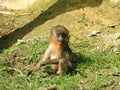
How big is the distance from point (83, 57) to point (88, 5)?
127 inches

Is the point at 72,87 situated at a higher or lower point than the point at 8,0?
lower

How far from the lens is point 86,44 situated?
12180mm

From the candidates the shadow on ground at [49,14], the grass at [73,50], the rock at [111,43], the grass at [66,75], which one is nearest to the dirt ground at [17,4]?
the grass at [73,50]

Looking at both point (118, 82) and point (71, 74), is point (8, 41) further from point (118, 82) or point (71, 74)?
point (118, 82)

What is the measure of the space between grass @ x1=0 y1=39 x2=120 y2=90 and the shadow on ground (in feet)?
3.49

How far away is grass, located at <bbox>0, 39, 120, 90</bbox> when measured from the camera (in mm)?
9406

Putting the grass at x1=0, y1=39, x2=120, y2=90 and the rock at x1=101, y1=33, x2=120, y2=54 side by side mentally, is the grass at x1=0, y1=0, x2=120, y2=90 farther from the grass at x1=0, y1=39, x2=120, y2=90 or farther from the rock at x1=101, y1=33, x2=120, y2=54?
the rock at x1=101, y1=33, x2=120, y2=54

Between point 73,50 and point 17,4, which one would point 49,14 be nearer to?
point 17,4

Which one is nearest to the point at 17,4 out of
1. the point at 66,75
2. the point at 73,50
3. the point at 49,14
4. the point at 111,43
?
the point at 49,14

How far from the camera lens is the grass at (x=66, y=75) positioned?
9.41m

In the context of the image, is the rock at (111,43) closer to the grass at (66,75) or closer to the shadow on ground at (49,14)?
the grass at (66,75)

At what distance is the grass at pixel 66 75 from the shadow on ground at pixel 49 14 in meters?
1.06

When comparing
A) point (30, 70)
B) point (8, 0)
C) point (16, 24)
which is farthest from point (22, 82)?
point (8, 0)

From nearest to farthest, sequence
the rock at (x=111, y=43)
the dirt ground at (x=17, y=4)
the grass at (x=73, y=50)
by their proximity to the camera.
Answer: the grass at (x=73, y=50)
the rock at (x=111, y=43)
the dirt ground at (x=17, y=4)
